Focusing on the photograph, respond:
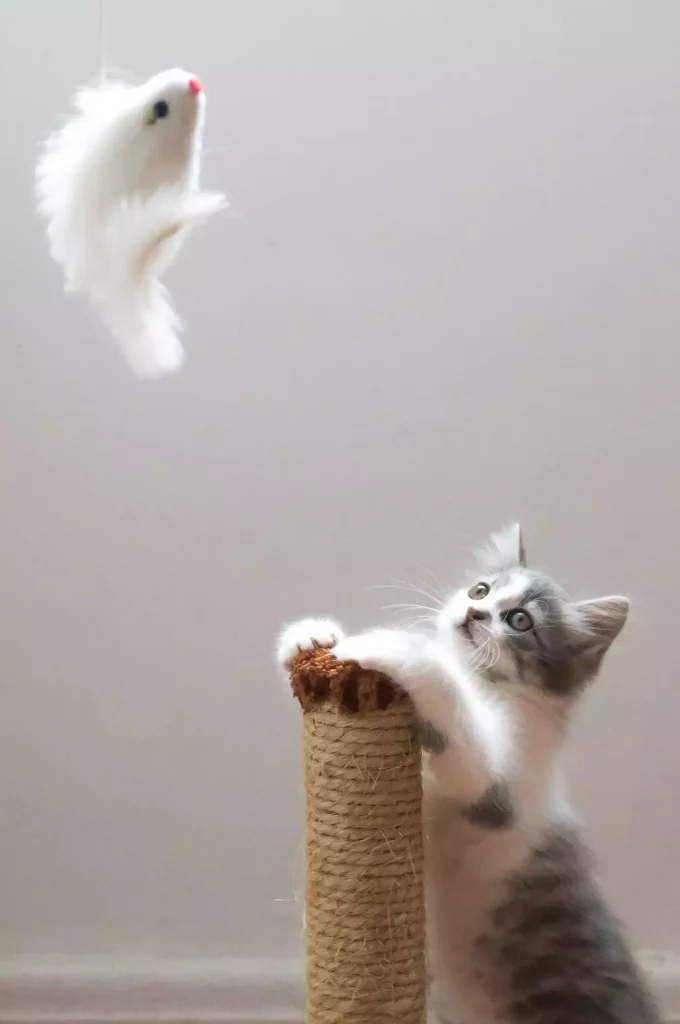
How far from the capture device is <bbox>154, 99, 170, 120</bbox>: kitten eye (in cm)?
74

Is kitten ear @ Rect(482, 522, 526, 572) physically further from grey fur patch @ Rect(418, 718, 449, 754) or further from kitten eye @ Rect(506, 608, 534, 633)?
grey fur patch @ Rect(418, 718, 449, 754)

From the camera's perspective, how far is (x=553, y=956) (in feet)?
2.79

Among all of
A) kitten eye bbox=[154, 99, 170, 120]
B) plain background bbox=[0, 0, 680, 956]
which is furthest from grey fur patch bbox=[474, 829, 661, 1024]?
kitten eye bbox=[154, 99, 170, 120]

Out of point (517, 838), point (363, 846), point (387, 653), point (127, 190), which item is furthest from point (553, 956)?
point (127, 190)

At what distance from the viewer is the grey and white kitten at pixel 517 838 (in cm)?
84

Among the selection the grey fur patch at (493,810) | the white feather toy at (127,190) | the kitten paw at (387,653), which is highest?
the white feather toy at (127,190)

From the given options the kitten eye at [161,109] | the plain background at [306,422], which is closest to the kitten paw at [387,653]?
the kitten eye at [161,109]

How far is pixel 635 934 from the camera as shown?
150cm

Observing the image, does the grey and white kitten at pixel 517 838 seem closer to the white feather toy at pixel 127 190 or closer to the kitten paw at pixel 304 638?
the kitten paw at pixel 304 638

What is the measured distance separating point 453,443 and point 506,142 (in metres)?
0.45

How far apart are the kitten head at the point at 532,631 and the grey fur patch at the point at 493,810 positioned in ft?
0.37

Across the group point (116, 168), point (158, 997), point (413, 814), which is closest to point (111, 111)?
point (116, 168)

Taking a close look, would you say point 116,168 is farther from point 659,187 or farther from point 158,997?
point 158,997

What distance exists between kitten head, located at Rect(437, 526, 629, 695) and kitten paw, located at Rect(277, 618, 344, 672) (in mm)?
115
